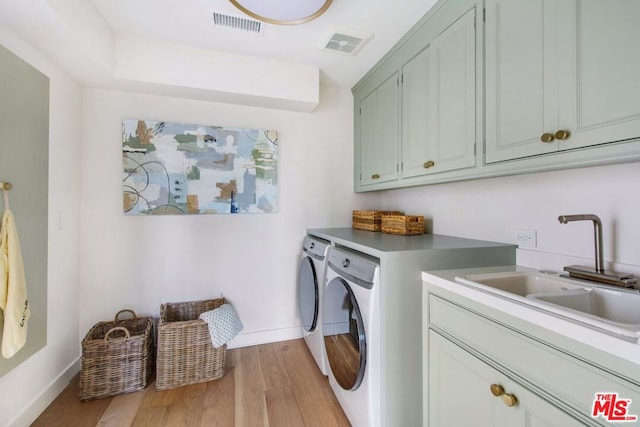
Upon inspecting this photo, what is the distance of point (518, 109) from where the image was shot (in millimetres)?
1106

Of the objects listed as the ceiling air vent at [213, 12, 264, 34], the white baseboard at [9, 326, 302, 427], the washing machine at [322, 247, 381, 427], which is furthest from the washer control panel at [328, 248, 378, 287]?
the ceiling air vent at [213, 12, 264, 34]

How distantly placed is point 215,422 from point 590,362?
1724 mm

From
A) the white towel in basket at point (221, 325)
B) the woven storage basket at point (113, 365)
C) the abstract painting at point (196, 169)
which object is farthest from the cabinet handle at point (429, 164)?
the woven storage basket at point (113, 365)

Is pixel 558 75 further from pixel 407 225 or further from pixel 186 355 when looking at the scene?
pixel 186 355

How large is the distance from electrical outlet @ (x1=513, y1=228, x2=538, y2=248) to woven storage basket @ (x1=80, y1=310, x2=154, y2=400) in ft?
7.77

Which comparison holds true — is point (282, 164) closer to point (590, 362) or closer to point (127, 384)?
point (127, 384)

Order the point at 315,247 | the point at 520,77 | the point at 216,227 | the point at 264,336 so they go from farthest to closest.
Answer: the point at 264,336 < the point at 216,227 < the point at 315,247 < the point at 520,77

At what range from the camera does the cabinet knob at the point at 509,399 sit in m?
0.78

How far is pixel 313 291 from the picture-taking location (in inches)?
81.3

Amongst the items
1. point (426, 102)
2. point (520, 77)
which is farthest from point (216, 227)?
point (520, 77)

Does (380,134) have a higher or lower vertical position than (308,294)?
higher

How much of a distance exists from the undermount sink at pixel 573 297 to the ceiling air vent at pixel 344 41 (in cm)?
164

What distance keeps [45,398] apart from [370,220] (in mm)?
2406

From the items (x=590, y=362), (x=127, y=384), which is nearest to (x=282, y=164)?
(x=127, y=384)
